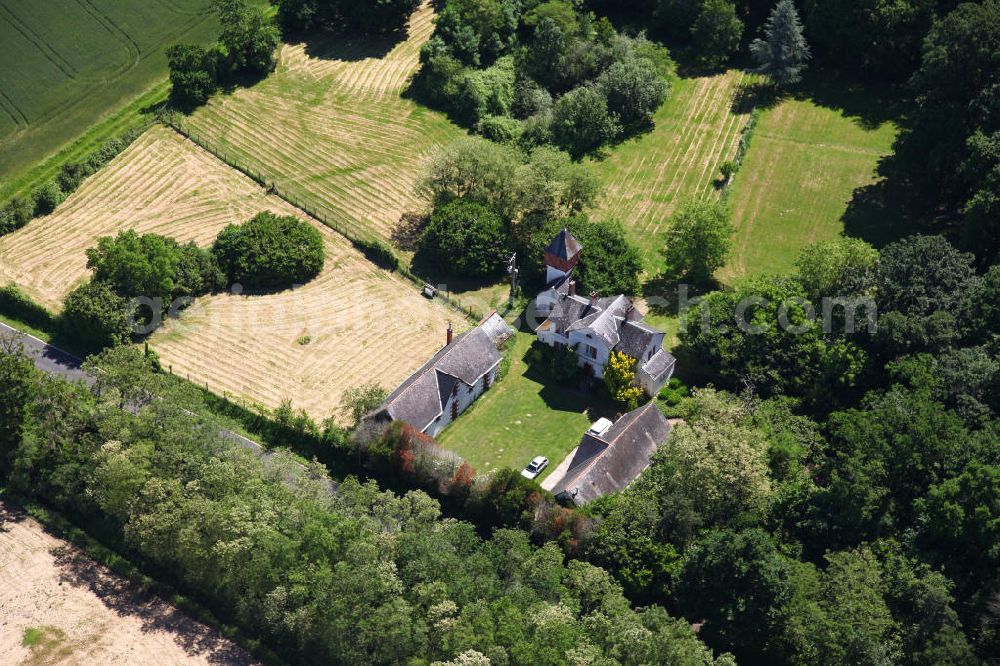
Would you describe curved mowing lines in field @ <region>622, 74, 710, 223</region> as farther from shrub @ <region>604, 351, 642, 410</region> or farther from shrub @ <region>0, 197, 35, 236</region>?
shrub @ <region>0, 197, 35, 236</region>

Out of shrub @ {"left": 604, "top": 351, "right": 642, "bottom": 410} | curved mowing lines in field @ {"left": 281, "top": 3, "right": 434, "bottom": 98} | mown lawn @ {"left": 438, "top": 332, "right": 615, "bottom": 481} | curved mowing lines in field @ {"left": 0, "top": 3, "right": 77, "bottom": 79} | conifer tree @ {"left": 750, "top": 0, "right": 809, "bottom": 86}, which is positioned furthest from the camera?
curved mowing lines in field @ {"left": 281, "top": 3, "right": 434, "bottom": 98}

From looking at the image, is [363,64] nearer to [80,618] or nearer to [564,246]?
[564,246]

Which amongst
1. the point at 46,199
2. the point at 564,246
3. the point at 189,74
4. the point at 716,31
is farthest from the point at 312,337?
the point at 716,31

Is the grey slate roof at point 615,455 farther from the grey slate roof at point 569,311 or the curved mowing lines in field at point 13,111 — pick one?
the curved mowing lines in field at point 13,111

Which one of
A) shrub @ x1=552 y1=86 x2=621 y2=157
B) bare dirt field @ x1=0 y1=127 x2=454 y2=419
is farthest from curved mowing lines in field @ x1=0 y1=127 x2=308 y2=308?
shrub @ x1=552 y1=86 x2=621 y2=157

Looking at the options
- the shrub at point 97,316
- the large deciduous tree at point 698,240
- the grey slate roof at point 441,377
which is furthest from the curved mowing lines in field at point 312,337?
the large deciduous tree at point 698,240
